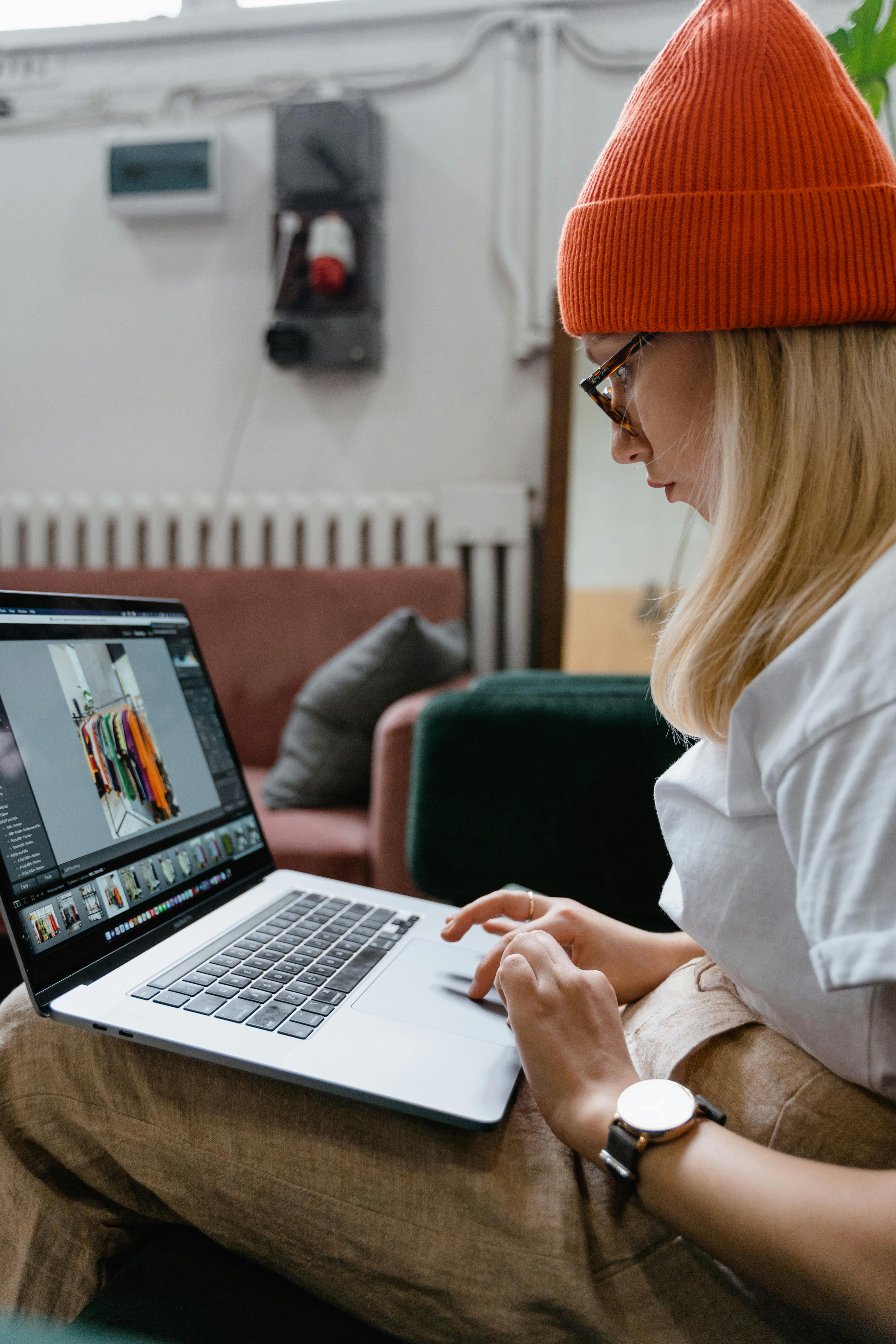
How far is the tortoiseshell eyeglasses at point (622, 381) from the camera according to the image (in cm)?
60

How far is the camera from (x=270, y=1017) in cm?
56

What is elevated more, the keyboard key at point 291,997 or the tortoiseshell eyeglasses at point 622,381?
the tortoiseshell eyeglasses at point 622,381

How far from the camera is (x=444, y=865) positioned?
123cm

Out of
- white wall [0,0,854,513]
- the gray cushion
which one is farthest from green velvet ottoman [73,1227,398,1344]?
white wall [0,0,854,513]

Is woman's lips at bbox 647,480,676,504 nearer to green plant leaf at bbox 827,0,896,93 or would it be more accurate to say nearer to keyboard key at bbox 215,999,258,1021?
keyboard key at bbox 215,999,258,1021

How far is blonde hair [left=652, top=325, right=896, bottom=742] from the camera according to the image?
19.2 inches

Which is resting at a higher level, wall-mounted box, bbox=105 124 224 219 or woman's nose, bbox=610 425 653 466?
wall-mounted box, bbox=105 124 224 219

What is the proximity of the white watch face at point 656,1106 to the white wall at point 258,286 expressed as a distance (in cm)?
216

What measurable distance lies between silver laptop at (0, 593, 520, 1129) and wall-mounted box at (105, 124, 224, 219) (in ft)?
6.96

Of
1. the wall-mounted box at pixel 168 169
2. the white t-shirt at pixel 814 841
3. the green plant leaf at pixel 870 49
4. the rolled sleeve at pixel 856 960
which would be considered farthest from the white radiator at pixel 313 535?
the rolled sleeve at pixel 856 960

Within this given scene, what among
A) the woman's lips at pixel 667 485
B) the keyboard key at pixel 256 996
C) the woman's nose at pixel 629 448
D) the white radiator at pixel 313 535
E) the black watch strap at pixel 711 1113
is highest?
the woman's nose at pixel 629 448

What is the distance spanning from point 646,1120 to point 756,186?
0.52 meters

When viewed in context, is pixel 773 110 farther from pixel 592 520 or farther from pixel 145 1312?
pixel 592 520

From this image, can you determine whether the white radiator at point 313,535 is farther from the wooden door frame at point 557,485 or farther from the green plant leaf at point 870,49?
the green plant leaf at point 870,49
